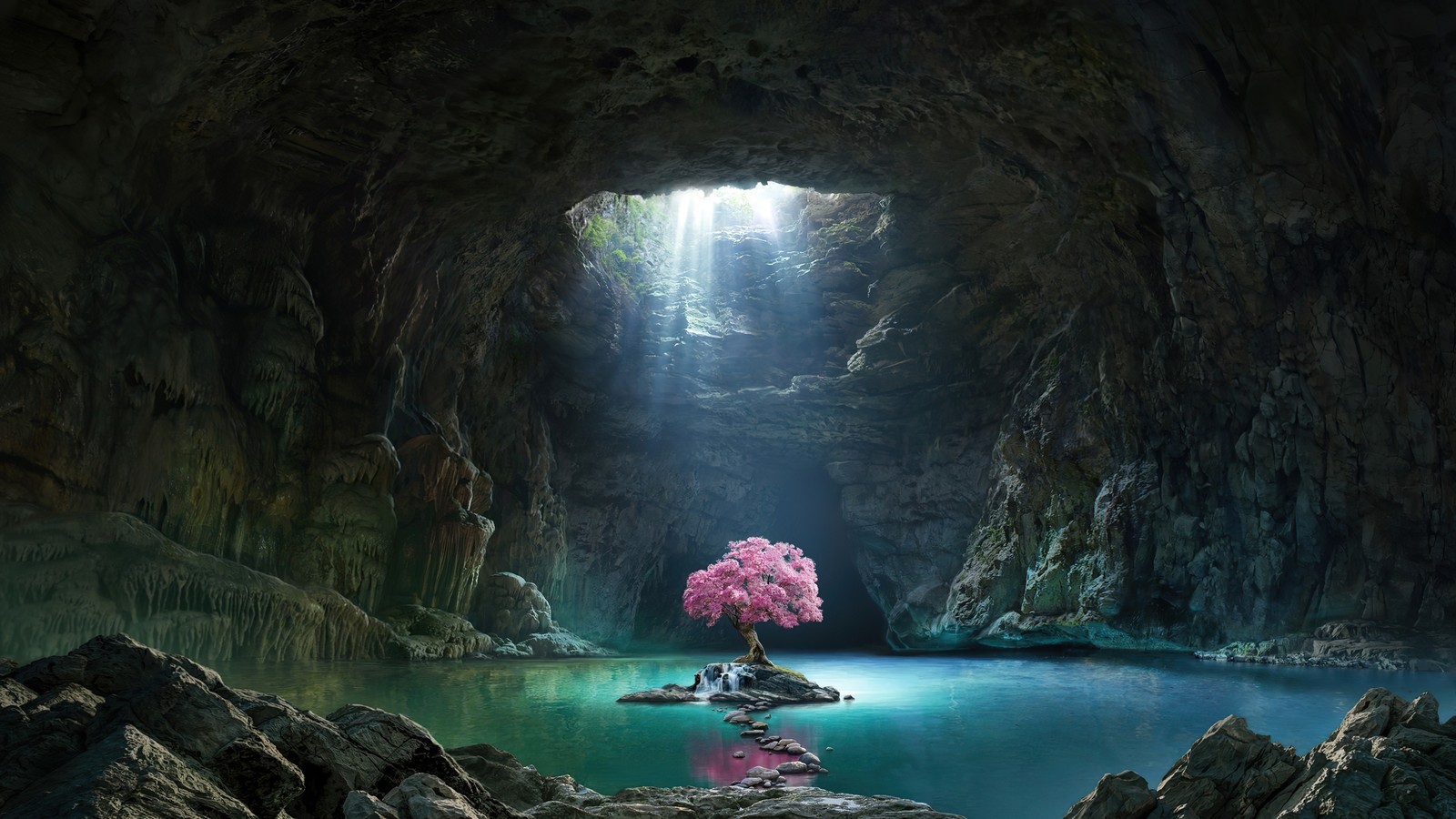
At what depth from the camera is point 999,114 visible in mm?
16438

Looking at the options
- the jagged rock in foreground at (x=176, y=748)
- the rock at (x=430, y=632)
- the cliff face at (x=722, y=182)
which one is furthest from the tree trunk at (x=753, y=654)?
the jagged rock in foreground at (x=176, y=748)

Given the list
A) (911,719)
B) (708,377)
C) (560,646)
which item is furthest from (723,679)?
(708,377)

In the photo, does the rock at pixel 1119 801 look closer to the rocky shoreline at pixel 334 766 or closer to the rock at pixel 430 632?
the rocky shoreline at pixel 334 766

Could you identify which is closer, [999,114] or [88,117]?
[88,117]

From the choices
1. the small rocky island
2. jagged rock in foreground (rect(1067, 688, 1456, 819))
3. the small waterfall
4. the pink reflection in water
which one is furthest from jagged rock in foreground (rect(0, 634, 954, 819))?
the small waterfall

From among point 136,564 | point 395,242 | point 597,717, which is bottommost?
point 597,717

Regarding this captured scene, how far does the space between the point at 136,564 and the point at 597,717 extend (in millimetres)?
6877

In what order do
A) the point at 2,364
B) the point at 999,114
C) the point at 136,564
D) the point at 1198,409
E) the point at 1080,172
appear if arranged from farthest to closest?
the point at 1198,409 < the point at 1080,172 < the point at 999,114 < the point at 136,564 < the point at 2,364

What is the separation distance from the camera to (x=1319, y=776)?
4.58 meters

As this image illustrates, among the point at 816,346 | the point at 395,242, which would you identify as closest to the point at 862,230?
the point at 816,346

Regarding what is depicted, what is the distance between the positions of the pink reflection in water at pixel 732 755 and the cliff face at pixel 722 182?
846 centimetres

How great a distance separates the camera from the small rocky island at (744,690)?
45.2 ft

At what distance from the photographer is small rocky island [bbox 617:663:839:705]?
13.8m

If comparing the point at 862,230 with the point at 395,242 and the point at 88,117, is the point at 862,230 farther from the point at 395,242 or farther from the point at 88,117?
the point at 88,117
